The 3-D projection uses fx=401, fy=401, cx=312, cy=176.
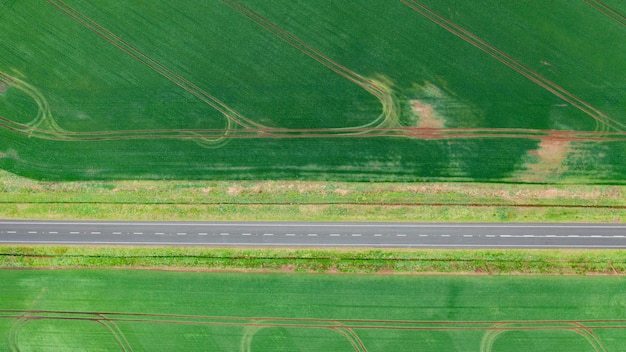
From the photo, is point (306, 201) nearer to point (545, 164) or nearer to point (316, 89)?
point (316, 89)

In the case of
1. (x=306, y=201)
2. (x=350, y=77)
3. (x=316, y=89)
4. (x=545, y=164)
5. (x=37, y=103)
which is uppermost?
(x=350, y=77)

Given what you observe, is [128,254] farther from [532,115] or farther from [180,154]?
[532,115]

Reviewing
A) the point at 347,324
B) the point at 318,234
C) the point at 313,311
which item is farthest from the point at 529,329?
the point at 318,234

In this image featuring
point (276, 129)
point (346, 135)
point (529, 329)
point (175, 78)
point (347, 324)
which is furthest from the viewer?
point (175, 78)

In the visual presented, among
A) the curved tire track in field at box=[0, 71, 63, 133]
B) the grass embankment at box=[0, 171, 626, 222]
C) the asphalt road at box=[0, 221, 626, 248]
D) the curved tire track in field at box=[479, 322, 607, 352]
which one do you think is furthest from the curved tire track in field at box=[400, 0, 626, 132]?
the curved tire track in field at box=[0, 71, 63, 133]

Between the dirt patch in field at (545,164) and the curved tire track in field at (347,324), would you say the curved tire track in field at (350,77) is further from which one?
the curved tire track in field at (347,324)

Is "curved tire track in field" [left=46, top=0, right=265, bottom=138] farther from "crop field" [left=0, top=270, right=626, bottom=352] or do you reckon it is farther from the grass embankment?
"crop field" [left=0, top=270, right=626, bottom=352]

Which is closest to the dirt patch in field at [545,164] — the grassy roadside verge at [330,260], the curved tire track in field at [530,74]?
the curved tire track in field at [530,74]

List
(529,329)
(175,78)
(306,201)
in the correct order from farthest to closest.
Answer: (175,78) → (306,201) → (529,329)
